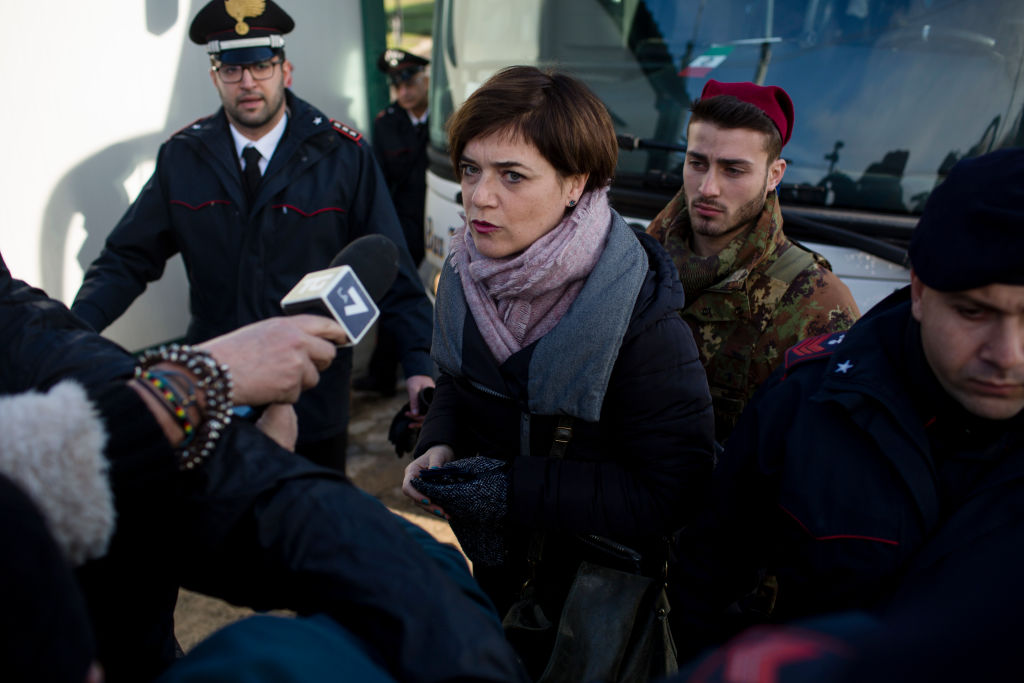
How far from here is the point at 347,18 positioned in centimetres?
505

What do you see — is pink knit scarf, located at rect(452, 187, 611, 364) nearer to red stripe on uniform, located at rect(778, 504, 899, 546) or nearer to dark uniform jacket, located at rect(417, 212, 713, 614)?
dark uniform jacket, located at rect(417, 212, 713, 614)

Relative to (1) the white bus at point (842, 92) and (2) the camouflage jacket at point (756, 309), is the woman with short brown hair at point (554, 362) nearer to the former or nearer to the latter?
(2) the camouflage jacket at point (756, 309)

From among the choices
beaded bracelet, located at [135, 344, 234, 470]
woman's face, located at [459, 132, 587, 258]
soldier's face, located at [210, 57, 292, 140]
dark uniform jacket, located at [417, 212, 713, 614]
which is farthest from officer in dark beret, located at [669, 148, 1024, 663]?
soldier's face, located at [210, 57, 292, 140]

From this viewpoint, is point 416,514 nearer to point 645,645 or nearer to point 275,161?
point 275,161

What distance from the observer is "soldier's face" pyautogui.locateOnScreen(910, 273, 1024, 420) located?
3.61 feet

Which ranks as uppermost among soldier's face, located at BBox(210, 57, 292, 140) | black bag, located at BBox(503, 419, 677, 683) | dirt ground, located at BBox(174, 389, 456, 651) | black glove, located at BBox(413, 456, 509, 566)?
soldier's face, located at BBox(210, 57, 292, 140)

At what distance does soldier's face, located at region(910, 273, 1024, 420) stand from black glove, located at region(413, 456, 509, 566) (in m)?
0.88

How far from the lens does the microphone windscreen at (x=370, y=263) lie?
1.36 metres

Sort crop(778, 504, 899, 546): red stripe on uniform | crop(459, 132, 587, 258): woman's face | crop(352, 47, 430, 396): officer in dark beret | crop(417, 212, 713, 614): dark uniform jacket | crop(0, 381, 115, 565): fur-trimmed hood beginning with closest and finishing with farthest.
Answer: crop(0, 381, 115, 565): fur-trimmed hood → crop(778, 504, 899, 546): red stripe on uniform → crop(417, 212, 713, 614): dark uniform jacket → crop(459, 132, 587, 258): woman's face → crop(352, 47, 430, 396): officer in dark beret

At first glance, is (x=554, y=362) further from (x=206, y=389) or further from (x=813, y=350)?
(x=206, y=389)

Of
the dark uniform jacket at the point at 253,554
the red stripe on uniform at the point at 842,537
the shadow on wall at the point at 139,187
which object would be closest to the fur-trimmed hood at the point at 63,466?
the dark uniform jacket at the point at 253,554

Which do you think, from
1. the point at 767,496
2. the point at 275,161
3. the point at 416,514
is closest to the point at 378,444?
the point at 416,514

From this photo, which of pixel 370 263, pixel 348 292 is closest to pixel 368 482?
pixel 370 263

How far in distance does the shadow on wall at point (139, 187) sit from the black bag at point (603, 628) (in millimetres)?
2957
